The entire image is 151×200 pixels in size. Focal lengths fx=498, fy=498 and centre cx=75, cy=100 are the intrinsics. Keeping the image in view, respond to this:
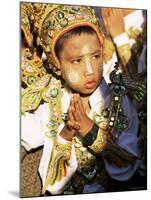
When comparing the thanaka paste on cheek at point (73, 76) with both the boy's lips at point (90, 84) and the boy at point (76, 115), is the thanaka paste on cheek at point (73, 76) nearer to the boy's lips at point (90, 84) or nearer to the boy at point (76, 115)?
the boy at point (76, 115)

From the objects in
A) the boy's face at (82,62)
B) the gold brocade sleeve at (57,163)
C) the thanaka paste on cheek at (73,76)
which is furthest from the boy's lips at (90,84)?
the gold brocade sleeve at (57,163)

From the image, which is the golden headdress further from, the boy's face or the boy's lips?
the boy's lips

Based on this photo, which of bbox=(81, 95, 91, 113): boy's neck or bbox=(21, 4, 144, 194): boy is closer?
bbox=(21, 4, 144, 194): boy

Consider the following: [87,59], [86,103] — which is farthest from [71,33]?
[86,103]

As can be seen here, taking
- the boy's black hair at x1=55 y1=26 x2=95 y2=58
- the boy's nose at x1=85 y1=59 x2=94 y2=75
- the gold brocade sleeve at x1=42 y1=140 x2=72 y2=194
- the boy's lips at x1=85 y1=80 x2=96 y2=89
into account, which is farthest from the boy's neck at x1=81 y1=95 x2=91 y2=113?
the boy's black hair at x1=55 y1=26 x2=95 y2=58

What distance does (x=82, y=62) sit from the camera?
462 cm

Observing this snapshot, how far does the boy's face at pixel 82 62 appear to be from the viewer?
4.57m

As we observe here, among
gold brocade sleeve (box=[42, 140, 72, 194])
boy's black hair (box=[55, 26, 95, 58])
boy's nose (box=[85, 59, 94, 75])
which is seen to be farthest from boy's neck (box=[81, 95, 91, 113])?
boy's black hair (box=[55, 26, 95, 58])

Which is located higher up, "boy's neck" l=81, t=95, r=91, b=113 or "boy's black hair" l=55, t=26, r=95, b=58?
"boy's black hair" l=55, t=26, r=95, b=58

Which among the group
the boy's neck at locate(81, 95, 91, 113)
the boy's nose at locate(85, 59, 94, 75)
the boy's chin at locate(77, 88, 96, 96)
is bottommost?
the boy's neck at locate(81, 95, 91, 113)

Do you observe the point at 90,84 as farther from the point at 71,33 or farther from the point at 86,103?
the point at 71,33

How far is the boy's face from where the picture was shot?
4574 millimetres

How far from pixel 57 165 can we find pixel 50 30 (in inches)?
48.7

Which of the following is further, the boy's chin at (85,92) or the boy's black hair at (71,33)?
the boy's chin at (85,92)
